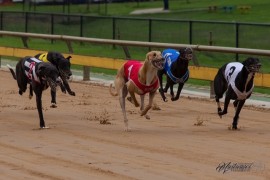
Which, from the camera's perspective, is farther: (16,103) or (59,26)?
(59,26)

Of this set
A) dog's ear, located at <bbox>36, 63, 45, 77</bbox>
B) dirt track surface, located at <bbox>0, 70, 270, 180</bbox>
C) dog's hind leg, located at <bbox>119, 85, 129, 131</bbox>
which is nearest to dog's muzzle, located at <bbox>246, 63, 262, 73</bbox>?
dirt track surface, located at <bbox>0, 70, 270, 180</bbox>

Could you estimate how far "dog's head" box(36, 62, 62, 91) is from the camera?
12.5m

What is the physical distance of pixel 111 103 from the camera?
16172 mm

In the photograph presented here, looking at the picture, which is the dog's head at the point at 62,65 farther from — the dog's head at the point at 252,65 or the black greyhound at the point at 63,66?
the dog's head at the point at 252,65

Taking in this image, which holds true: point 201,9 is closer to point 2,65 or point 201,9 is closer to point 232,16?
point 232,16

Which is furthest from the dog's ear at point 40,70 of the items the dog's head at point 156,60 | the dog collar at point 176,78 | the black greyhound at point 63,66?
the dog collar at point 176,78

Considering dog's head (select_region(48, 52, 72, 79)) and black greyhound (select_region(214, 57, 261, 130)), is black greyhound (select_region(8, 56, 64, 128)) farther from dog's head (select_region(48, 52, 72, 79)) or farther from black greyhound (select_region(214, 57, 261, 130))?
black greyhound (select_region(214, 57, 261, 130))

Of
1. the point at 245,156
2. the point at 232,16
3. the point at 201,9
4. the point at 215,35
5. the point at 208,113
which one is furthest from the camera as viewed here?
the point at 201,9

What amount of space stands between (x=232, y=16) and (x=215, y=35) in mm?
21093

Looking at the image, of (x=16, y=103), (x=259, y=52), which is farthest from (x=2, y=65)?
(x=259, y=52)

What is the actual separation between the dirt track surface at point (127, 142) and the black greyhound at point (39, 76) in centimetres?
52

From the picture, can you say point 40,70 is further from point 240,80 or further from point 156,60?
point 240,80

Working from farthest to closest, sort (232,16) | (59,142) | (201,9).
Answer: (201,9) < (232,16) < (59,142)

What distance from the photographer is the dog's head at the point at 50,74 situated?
12.5m
